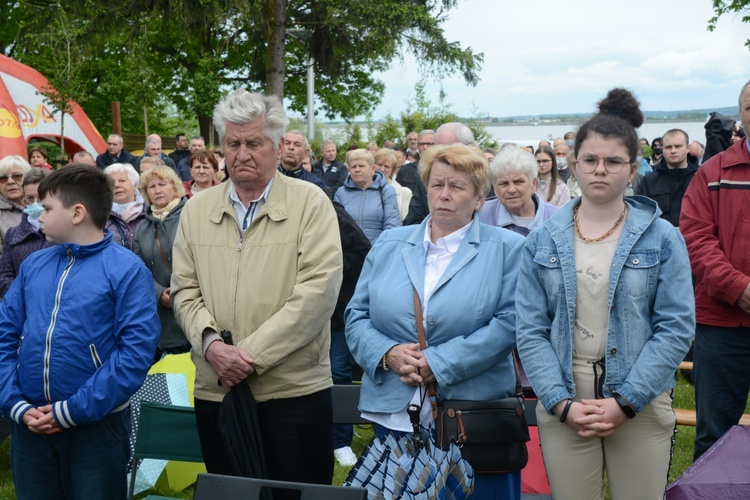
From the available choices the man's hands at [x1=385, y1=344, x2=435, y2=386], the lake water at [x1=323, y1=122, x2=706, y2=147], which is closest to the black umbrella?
the man's hands at [x1=385, y1=344, x2=435, y2=386]

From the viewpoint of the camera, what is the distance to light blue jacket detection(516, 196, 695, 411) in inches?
112

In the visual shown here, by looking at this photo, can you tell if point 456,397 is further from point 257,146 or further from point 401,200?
point 401,200

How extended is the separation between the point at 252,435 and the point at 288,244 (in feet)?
2.56

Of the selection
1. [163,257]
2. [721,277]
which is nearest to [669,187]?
[721,277]

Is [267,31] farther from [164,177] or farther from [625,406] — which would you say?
[625,406]

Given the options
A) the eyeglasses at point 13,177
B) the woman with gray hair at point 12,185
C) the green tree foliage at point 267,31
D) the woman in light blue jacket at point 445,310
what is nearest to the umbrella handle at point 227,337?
the woman in light blue jacket at point 445,310

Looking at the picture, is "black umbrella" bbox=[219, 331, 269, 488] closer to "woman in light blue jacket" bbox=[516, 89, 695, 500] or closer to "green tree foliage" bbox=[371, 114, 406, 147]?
"woman in light blue jacket" bbox=[516, 89, 695, 500]

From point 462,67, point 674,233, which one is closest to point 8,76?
point 462,67

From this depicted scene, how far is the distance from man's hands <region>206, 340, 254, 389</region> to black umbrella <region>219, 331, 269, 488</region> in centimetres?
6

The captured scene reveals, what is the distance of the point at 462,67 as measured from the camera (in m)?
18.6

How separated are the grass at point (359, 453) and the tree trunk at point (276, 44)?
490 inches

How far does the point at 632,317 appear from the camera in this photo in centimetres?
286

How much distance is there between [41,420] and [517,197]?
109 inches

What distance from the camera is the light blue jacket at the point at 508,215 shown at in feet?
15.3
